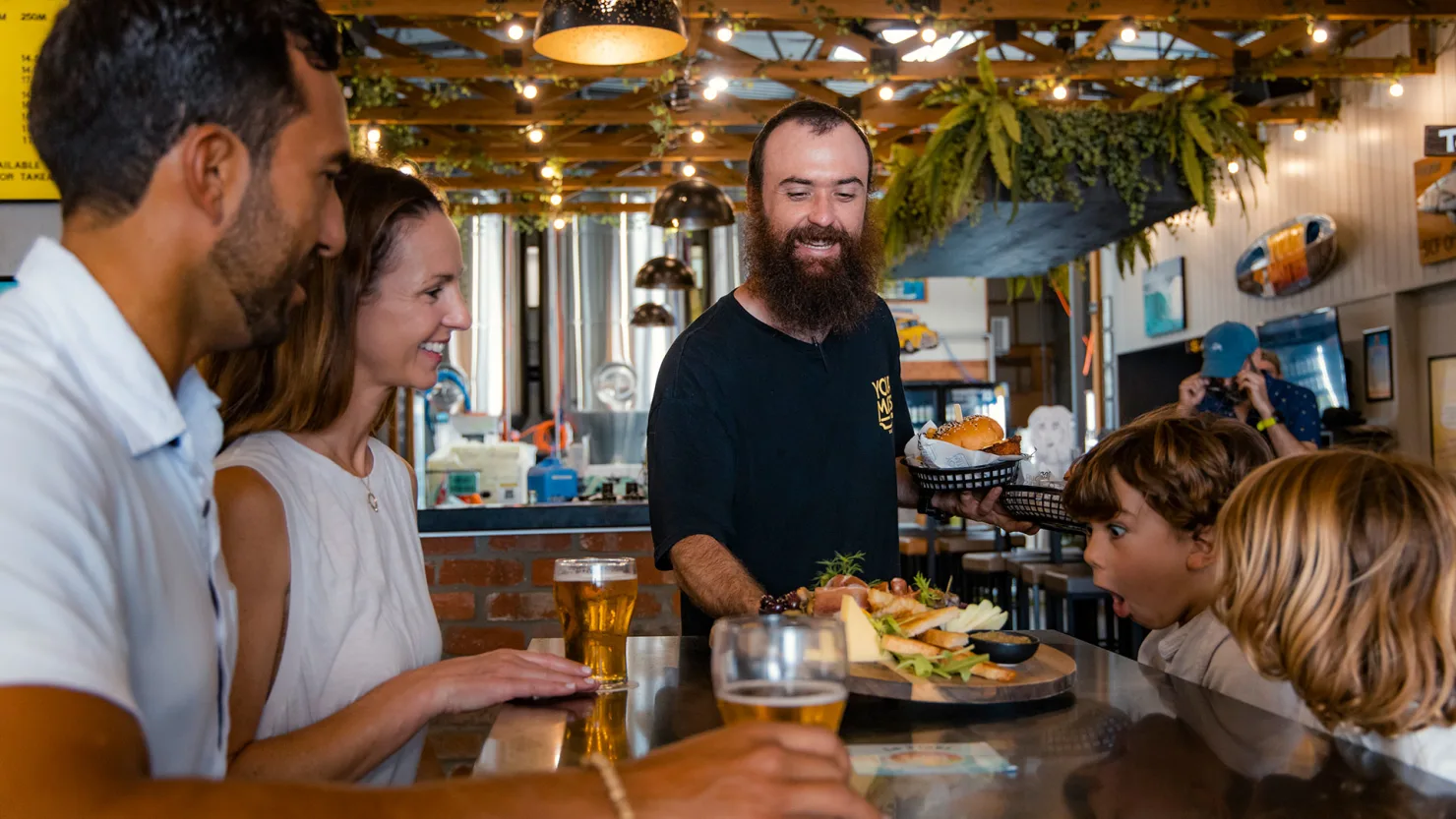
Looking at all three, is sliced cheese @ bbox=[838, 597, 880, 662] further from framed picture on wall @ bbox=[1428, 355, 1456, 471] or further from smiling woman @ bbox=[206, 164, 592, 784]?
framed picture on wall @ bbox=[1428, 355, 1456, 471]

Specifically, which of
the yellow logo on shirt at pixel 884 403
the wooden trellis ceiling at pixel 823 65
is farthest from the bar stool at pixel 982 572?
the yellow logo on shirt at pixel 884 403

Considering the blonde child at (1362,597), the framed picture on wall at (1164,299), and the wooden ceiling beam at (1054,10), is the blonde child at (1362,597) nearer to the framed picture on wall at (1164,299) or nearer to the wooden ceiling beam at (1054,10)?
the wooden ceiling beam at (1054,10)

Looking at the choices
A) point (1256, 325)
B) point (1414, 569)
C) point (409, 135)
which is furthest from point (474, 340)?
point (1414, 569)

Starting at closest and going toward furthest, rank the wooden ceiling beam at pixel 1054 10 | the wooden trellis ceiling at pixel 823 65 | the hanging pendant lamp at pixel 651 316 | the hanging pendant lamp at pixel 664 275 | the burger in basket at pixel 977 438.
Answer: the burger in basket at pixel 977 438
the wooden ceiling beam at pixel 1054 10
the wooden trellis ceiling at pixel 823 65
the hanging pendant lamp at pixel 664 275
the hanging pendant lamp at pixel 651 316

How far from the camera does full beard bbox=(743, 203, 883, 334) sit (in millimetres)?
2188

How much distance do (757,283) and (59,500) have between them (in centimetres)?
165

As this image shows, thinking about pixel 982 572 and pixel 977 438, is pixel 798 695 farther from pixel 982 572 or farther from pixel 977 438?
pixel 982 572

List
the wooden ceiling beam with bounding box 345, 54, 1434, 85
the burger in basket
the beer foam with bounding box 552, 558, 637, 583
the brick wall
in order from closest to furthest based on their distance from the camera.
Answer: the beer foam with bounding box 552, 558, 637, 583, the burger in basket, the brick wall, the wooden ceiling beam with bounding box 345, 54, 1434, 85

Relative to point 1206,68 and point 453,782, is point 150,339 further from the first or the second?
point 1206,68

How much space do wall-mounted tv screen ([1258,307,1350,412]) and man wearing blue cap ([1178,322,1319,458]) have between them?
209 cm

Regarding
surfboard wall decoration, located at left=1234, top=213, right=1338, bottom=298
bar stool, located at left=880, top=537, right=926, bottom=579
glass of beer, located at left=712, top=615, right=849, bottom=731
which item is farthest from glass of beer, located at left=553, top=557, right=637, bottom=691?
surfboard wall decoration, located at left=1234, top=213, right=1338, bottom=298

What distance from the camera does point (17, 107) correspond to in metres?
2.54

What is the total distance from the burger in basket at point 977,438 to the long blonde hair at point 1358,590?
0.82 m

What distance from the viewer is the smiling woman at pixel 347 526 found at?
4.42ft
